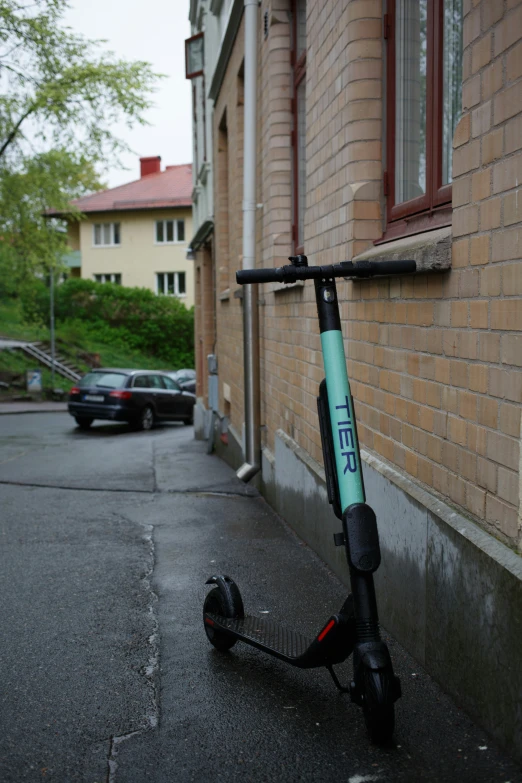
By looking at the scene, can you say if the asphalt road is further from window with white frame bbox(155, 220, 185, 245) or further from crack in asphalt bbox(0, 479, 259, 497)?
window with white frame bbox(155, 220, 185, 245)

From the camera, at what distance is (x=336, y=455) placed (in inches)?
121

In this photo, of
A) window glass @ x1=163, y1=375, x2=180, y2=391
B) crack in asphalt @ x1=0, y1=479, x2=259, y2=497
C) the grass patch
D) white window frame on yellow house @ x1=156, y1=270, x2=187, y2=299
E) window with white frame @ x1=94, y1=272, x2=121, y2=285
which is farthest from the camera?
window with white frame @ x1=94, y1=272, x2=121, y2=285

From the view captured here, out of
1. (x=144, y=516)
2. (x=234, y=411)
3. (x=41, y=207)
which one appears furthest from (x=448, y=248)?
(x=41, y=207)

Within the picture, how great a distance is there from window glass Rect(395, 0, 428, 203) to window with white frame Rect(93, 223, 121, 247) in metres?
47.2

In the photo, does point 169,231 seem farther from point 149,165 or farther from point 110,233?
point 149,165

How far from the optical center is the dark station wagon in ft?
73.9

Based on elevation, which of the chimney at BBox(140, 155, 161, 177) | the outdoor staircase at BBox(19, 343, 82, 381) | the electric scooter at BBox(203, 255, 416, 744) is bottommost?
the outdoor staircase at BBox(19, 343, 82, 381)

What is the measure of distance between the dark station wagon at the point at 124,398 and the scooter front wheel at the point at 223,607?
18.5 meters

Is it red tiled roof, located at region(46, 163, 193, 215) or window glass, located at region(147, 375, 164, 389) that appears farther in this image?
red tiled roof, located at region(46, 163, 193, 215)

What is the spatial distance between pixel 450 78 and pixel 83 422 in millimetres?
20233

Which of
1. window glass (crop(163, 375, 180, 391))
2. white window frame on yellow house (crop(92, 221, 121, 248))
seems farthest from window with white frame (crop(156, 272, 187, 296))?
window glass (crop(163, 375, 180, 391))

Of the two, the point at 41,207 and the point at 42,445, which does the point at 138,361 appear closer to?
the point at 41,207

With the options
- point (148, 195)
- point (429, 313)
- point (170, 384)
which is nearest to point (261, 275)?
point (429, 313)

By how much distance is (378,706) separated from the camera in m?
2.95
